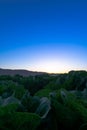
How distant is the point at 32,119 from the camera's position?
5.01ft

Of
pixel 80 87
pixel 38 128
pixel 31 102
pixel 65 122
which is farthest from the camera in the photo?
pixel 80 87

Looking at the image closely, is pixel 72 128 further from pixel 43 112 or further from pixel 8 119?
pixel 8 119

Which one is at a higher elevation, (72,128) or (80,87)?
(80,87)

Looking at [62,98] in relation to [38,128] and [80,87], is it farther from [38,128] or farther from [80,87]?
[80,87]

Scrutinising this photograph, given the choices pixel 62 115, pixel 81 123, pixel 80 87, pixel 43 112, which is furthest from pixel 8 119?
pixel 80 87

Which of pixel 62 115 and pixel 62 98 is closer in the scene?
pixel 62 115

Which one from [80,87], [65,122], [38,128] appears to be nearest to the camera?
[38,128]

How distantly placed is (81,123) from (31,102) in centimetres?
33

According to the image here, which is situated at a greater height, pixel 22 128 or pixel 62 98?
pixel 62 98

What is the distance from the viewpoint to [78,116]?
178 centimetres

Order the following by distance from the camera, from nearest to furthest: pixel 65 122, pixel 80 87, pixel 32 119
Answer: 1. pixel 32 119
2. pixel 65 122
3. pixel 80 87

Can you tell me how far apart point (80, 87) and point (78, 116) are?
3.79 meters

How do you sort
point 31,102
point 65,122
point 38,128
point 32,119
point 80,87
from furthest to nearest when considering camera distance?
point 80,87 → point 31,102 → point 65,122 → point 38,128 → point 32,119

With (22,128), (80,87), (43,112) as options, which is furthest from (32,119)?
(80,87)
